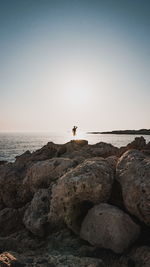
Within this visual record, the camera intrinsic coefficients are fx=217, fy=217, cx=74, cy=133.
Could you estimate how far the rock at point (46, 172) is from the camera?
7991 mm

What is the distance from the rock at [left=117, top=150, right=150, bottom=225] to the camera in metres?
4.91

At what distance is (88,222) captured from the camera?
5090mm

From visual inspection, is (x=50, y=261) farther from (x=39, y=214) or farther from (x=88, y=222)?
(x=39, y=214)

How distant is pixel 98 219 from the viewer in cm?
489

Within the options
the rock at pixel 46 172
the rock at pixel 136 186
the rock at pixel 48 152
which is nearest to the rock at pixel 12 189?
the rock at pixel 46 172

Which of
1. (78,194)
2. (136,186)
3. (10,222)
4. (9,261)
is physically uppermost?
(136,186)

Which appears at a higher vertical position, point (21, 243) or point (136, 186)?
point (136, 186)

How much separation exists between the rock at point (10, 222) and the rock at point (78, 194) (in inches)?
66.4

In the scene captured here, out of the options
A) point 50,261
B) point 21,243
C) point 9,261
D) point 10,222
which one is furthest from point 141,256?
point 10,222

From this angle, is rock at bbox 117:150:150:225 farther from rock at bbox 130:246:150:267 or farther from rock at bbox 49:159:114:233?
rock at bbox 130:246:150:267

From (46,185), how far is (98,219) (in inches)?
141

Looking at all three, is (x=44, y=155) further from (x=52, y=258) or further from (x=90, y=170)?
(x=52, y=258)

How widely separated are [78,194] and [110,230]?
4.09ft

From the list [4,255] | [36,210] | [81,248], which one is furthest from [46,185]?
[4,255]
